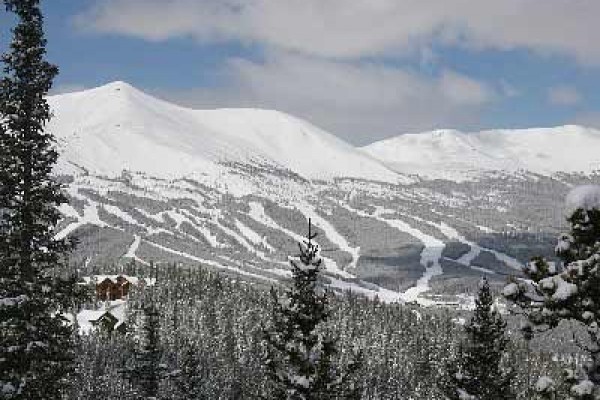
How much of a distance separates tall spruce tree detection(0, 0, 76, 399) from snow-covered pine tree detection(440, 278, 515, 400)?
761 inches

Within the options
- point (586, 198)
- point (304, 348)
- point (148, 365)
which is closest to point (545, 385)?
point (586, 198)

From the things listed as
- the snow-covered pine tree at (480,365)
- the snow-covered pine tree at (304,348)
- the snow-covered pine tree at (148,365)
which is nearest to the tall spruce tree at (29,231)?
the snow-covered pine tree at (304,348)

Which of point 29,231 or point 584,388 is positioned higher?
point 29,231

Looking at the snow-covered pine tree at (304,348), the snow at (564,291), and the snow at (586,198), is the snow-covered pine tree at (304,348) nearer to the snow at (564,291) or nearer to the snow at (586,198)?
the snow at (564,291)

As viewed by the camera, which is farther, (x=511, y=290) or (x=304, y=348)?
(x=304, y=348)

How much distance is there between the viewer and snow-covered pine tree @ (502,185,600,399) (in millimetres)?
13797

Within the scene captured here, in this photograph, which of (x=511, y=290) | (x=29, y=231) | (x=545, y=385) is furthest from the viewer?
(x=29, y=231)

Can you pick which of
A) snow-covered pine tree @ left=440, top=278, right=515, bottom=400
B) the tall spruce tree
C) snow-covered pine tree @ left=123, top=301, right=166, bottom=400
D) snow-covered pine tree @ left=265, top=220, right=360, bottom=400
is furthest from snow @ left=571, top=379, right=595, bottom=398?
snow-covered pine tree @ left=123, top=301, right=166, bottom=400

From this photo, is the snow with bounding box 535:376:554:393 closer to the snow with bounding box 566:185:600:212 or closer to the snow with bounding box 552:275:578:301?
the snow with bounding box 552:275:578:301

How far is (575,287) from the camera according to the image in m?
13.6

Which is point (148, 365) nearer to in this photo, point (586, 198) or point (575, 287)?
point (575, 287)

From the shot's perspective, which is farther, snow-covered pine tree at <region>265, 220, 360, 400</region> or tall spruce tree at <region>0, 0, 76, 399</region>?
snow-covered pine tree at <region>265, 220, 360, 400</region>

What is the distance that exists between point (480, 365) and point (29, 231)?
2216 centimetres

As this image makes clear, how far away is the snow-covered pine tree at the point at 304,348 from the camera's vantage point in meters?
23.5
